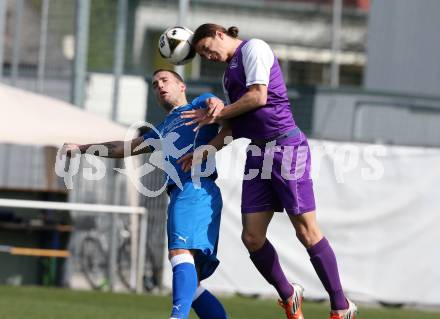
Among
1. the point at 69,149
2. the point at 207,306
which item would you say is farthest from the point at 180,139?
the point at 207,306

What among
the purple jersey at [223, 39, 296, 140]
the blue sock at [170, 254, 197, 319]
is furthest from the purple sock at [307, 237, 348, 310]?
the blue sock at [170, 254, 197, 319]

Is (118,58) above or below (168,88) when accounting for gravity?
above

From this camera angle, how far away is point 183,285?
7109 mm

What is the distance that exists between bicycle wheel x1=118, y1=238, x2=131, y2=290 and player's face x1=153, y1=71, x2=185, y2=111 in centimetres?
726

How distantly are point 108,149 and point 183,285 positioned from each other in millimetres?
1278

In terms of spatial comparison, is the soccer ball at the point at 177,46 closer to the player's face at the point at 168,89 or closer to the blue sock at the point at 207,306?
the player's face at the point at 168,89

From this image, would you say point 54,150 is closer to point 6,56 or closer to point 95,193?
point 95,193

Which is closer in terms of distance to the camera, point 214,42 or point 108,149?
point 214,42

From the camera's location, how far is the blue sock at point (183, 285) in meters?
7.07

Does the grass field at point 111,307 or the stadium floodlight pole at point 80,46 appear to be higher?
the stadium floodlight pole at point 80,46

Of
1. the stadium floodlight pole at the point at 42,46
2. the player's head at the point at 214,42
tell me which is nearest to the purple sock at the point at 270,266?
the player's head at the point at 214,42

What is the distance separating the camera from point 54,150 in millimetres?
15531

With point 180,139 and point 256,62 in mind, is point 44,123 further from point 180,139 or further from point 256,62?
point 256,62

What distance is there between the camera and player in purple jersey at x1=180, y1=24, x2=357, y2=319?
24.1ft
